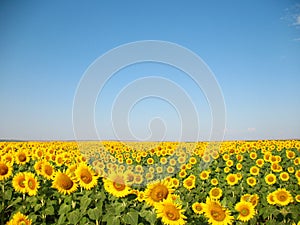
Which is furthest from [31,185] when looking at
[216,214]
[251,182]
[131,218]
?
[251,182]

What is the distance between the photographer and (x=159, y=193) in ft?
13.8

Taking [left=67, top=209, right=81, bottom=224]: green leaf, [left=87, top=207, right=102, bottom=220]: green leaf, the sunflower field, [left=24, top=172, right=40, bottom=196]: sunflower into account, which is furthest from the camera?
[left=24, top=172, right=40, bottom=196]: sunflower

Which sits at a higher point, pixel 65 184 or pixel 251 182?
pixel 251 182

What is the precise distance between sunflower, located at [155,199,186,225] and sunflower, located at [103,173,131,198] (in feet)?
2.64

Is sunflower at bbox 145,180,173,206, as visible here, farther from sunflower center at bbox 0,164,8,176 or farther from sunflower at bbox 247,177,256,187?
sunflower at bbox 247,177,256,187

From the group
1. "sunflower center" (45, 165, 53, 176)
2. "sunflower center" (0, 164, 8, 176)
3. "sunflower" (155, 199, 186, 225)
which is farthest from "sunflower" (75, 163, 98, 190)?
"sunflower center" (0, 164, 8, 176)

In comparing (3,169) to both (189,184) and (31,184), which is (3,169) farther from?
(189,184)

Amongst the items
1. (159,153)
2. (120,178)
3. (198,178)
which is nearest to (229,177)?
(198,178)

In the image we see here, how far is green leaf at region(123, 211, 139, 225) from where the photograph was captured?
12.9ft

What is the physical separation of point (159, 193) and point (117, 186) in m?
0.71

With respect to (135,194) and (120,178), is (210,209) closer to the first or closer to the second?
(135,194)

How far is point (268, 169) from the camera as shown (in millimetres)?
11711

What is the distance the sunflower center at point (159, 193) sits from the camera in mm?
4211

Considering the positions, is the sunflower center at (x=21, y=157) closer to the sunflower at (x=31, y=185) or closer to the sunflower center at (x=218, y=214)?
the sunflower at (x=31, y=185)
